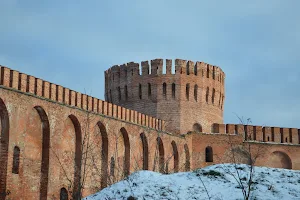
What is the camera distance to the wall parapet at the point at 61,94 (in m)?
17.3

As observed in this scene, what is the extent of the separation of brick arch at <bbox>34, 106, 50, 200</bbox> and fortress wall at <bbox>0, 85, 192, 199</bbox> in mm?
37

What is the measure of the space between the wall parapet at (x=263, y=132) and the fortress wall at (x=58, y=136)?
24.1 feet

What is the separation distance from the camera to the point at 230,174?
8195mm

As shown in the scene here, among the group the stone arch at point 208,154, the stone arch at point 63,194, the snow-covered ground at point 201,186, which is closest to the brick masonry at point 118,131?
the stone arch at point 63,194

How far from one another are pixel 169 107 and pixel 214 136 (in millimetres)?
3245

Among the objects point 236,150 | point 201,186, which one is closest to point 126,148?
point 236,150

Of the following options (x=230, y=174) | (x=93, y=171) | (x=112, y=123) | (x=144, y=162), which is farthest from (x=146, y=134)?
(x=230, y=174)

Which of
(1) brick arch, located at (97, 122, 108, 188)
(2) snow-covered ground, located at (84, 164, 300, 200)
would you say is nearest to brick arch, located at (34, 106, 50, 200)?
(1) brick arch, located at (97, 122, 108, 188)

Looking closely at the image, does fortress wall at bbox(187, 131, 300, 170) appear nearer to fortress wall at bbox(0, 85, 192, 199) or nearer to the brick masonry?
the brick masonry

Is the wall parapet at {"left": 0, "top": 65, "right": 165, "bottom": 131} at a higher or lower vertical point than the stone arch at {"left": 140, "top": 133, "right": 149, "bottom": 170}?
higher

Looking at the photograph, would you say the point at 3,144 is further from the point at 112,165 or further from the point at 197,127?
the point at 197,127

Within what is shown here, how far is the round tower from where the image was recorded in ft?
101

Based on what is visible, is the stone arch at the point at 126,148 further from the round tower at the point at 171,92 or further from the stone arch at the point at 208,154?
the stone arch at the point at 208,154

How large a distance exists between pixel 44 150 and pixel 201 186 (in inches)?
474
